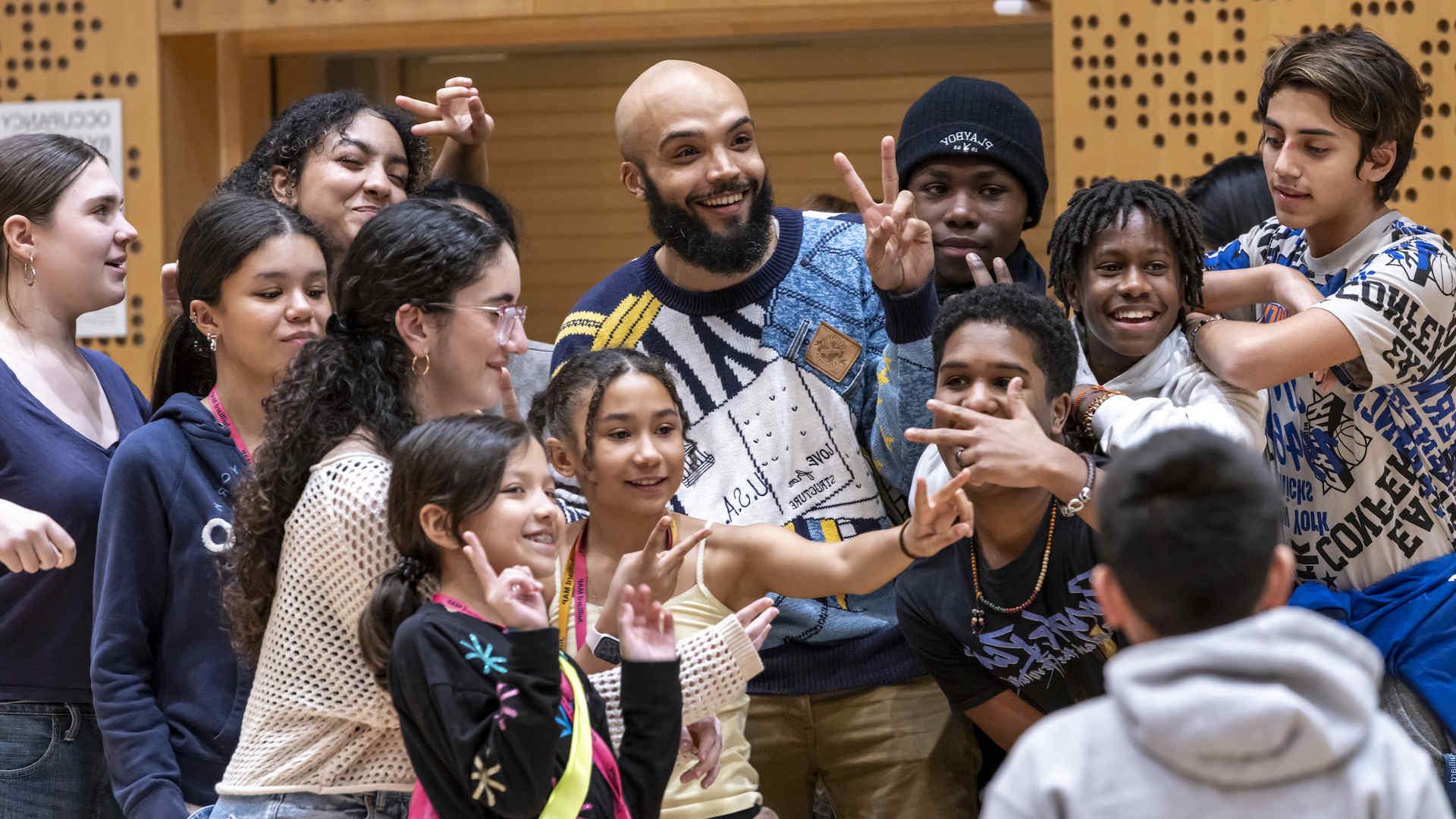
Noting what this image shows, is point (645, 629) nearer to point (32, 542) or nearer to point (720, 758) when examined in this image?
point (720, 758)

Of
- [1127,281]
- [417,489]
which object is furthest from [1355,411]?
[417,489]

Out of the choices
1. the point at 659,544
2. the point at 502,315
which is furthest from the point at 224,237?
the point at 659,544

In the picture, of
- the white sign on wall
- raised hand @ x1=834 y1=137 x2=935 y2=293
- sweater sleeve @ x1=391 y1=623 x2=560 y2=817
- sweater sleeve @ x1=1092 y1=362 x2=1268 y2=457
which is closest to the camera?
→ sweater sleeve @ x1=391 y1=623 x2=560 y2=817

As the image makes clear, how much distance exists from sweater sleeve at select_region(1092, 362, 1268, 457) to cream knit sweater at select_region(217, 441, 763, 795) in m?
1.24

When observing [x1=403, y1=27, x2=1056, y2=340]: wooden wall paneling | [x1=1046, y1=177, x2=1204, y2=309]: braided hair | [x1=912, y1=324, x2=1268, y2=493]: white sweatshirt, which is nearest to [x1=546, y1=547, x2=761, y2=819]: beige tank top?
[x1=912, y1=324, x2=1268, y2=493]: white sweatshirt

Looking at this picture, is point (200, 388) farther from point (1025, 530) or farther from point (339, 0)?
point (339, 0)

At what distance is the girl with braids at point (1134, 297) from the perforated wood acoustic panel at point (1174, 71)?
2081 millimetres

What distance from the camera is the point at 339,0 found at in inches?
216

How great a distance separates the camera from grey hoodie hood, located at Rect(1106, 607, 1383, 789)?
1.48 metres

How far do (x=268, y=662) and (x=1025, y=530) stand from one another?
133 centimetres

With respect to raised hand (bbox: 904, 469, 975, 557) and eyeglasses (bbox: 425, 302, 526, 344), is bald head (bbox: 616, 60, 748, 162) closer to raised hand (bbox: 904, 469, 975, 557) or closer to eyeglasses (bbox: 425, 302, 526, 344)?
eyeglasses (bbox: 425, 302, 526, 344)

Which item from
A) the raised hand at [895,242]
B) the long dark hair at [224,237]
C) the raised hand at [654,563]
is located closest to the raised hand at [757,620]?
the raised hand at [654,563]

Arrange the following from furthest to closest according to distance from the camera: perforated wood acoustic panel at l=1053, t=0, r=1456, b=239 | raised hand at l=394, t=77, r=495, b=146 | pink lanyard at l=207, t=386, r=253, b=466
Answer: perforated wood acoustic panel at l=1053, t=0, r=1456, b=239 → raised hand at l=394, t=77, r=495, b=146 → pink lanyard at l=207, t=386, r=253, b=466

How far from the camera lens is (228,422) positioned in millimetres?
2814
